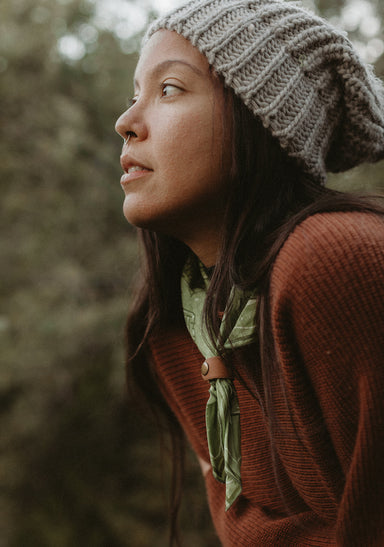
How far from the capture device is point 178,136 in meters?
1.19

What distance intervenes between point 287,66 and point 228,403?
2.82 ft

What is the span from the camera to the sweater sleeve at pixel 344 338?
943 millimetres

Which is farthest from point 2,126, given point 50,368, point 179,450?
point 179,450

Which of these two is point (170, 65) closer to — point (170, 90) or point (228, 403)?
point (170, 90)

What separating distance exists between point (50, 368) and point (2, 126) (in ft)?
6.97

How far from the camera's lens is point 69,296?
409cm

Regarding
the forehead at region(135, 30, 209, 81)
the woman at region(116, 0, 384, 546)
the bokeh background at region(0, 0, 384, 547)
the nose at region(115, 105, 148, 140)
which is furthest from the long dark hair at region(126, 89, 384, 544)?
the bokeh background at region(0, 0, 384, 547)

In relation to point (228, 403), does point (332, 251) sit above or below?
above

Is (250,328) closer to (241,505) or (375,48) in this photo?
(241,505)

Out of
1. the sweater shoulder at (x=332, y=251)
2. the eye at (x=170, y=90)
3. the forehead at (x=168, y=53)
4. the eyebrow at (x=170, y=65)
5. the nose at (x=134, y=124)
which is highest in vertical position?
the forehead at (x=168, y=53)

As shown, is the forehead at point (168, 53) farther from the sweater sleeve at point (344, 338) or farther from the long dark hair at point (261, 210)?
the sweater sleeve at point (344, 338)

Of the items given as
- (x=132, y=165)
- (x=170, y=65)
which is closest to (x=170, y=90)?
(x=170, y=65)

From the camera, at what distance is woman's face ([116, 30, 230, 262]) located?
119cm

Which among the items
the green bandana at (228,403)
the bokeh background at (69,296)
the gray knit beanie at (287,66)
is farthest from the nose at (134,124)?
the bokeh background at (69,296)
